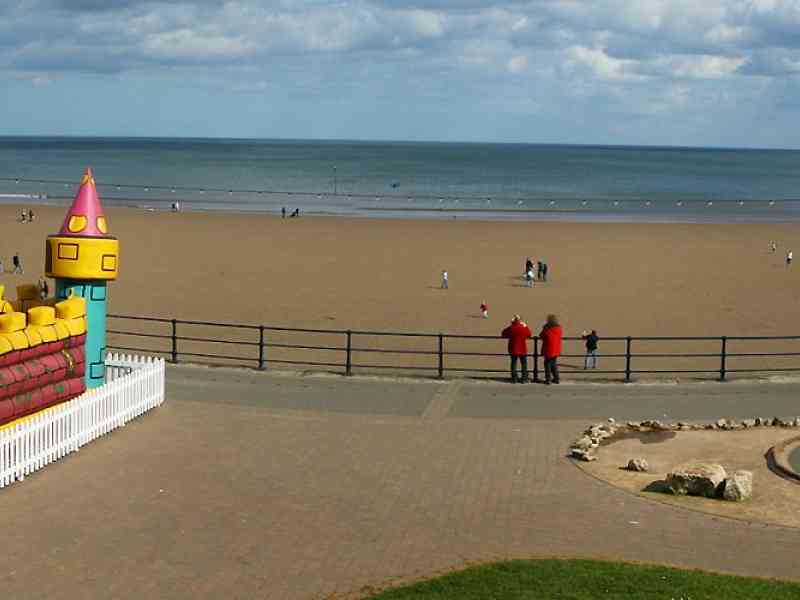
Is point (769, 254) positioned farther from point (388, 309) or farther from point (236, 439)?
point (236, 439)

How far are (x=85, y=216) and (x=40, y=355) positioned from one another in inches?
91.1

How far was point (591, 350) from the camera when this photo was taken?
22.4m

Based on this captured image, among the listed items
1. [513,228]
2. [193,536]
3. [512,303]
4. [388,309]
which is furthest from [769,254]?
[193,536]

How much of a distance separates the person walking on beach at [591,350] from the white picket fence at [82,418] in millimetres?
8712

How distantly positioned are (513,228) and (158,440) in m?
47.9

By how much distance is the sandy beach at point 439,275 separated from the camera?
30.1 meters

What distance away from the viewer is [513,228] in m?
61.9

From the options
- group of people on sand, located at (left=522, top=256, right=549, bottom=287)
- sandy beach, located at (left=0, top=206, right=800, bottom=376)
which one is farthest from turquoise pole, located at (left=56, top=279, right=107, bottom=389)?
group of people on sand, located at (left=522, top=256, right=549, bottom=287)

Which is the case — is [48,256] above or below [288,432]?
above

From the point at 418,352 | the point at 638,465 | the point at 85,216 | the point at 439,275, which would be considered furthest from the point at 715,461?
the point at 439,275

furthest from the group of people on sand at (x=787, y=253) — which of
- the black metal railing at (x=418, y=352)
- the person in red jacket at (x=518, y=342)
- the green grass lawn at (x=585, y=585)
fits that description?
the green grass lawn at (x=585, y=585)

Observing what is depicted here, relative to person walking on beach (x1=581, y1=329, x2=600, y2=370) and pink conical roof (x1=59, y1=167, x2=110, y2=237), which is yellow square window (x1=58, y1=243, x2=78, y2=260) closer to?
pink conical roof (x1=59, y1=167, x2=110, y2=237)

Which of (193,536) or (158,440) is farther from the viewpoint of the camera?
(158,440)

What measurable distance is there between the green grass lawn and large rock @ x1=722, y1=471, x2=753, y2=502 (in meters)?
2.68
